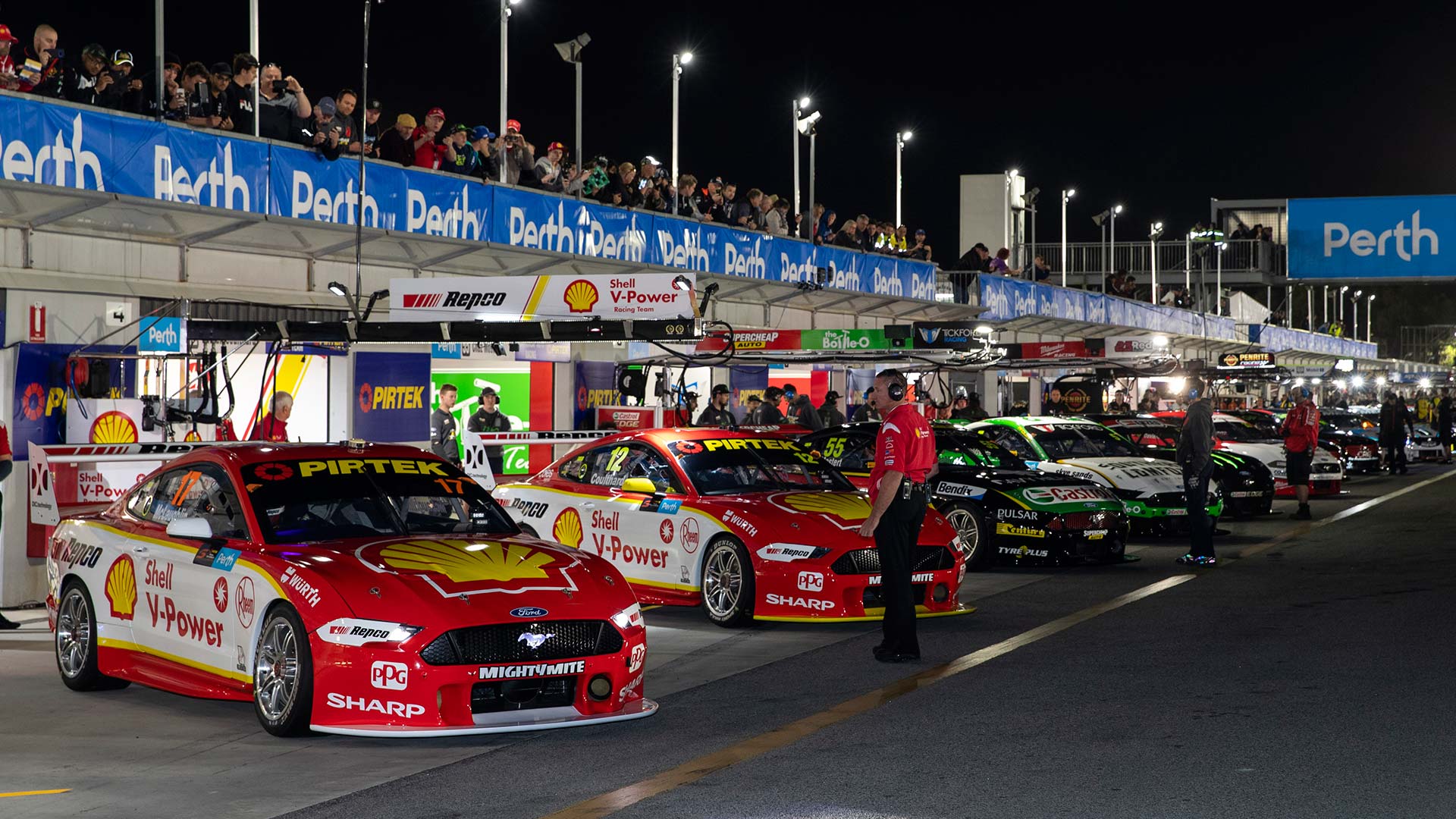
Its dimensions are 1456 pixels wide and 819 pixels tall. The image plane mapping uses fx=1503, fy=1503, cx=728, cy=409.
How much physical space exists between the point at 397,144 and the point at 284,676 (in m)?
10.8

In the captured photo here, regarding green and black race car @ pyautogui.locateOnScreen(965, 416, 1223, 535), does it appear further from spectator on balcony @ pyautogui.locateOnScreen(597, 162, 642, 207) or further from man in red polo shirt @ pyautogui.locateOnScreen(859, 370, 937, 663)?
man in red polo shirt @ pyautogui.locateOnScreen(859, 370, 937, 663)

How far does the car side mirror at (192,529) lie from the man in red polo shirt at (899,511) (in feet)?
11.9

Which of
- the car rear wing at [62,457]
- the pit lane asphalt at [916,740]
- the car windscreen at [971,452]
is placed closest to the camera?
the pit lane asphalt at [916,740]

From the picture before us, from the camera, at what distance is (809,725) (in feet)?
23.0

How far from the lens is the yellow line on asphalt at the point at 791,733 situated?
5.66 metres

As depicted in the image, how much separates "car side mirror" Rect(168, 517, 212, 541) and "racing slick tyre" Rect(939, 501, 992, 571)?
25.8ft

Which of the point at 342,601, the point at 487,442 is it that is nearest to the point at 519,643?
the point at 342,601

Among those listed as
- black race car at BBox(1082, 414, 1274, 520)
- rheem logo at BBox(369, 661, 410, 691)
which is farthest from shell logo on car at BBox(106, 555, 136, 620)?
black race car at BBox(1082, 414, 1274, 520)

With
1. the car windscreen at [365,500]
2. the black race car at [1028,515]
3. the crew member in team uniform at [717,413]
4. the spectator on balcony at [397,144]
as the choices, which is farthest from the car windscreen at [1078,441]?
the car windscreen at [365,500]

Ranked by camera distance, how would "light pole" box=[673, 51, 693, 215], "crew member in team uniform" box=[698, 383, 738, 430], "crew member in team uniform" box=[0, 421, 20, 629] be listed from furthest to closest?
1. "light pole" box=[673, 51, 693, 215]
2. "crew member in team uniform" box=[698, 383, 738, 430]
3. "crew member in team uniform" box=[0, 421, 20, 629]

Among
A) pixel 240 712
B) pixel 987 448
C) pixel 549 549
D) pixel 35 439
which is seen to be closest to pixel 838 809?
pixel 549 549

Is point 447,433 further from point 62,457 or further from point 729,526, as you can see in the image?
point 729,526

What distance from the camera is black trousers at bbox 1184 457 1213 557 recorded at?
13.5 meters

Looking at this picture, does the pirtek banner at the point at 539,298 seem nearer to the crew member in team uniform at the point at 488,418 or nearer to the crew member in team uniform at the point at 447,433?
the crew member in team uniform at the point at 447,433
